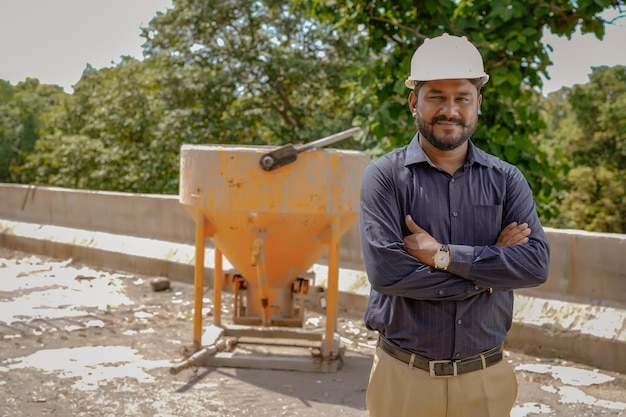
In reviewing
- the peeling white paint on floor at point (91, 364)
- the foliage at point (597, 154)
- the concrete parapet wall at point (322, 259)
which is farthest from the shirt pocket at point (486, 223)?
the foliage at point (597, 154)

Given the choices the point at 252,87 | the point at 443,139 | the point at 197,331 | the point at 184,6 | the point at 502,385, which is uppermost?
the point at 184,6

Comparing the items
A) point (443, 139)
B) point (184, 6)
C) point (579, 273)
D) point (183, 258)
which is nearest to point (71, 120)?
point (184, 6)

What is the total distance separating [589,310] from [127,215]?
21.5ft

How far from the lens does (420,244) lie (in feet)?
8.95

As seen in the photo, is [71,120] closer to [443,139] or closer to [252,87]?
[252,87]

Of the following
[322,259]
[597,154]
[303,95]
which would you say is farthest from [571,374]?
[597,154]

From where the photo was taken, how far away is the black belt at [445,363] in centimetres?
270

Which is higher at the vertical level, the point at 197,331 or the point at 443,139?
the point at 443,139

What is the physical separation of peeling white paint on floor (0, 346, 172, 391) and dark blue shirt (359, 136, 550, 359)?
335 centimetres

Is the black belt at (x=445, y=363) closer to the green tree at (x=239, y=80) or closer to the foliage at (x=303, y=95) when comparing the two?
the foliage at (x=303, y=95)

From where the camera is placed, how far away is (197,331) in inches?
242

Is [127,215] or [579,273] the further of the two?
[127,215]

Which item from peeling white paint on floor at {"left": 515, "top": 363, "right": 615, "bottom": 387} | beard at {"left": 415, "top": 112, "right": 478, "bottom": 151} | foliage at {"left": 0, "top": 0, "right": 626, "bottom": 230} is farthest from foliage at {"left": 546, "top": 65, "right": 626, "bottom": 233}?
beard at {"left": 415, "top": 112, "right": 478, "bottom": 151}

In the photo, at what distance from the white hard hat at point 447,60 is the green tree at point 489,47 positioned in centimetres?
545
